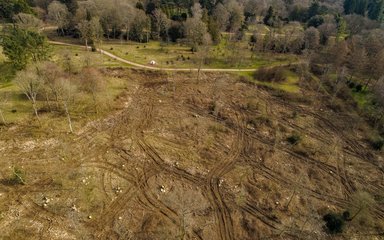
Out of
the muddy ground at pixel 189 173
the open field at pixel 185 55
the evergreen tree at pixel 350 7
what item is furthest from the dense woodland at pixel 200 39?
the evergreen tree at pixel 350 7

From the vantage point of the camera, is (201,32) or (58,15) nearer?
(201,32)

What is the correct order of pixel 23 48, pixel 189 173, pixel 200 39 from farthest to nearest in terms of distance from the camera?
1. pixel 200 39
2. pixel 23 48
3. pixel 189 173

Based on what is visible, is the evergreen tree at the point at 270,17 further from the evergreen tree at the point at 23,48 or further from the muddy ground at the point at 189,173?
the evergreen tree at the point at 23,48

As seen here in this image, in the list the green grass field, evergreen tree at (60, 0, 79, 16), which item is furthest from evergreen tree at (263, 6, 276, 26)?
evergreen tree at (60, 0, 79, 16)

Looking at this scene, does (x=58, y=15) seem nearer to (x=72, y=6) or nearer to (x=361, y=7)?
→ (x=72, y=6)

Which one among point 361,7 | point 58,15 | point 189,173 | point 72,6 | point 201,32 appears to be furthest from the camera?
point 361,7

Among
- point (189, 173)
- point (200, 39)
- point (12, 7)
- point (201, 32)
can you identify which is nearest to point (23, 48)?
point (189, 173)

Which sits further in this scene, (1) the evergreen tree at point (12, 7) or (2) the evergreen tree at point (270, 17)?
(2) the evergreen tree at point (270, 17)

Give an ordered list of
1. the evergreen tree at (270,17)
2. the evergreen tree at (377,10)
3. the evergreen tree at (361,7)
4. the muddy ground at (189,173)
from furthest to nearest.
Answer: the evergreen tree at (361,7) → the evergreen tree at (377,10) → the evergreen tree at (270,17) → the muddy ground at (189,173)
